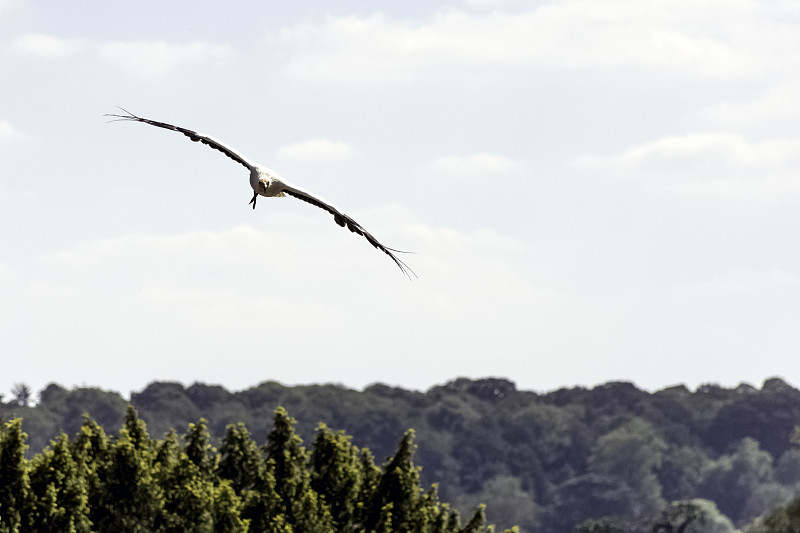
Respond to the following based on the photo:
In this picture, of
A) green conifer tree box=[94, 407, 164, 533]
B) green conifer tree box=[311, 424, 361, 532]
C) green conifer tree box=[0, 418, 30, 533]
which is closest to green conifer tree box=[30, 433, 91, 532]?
green conifer tree box=[0, 418, 30, 533]

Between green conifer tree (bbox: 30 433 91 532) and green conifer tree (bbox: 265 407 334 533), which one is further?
green conifer tree (bbox: 265 407 334 533)

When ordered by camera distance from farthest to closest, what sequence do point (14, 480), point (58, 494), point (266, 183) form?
point (58, 494)
point (14, 480)
point (266, 183)

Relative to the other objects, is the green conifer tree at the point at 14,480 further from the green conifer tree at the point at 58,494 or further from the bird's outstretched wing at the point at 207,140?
the bird's outstretched wing at the point at 207,140

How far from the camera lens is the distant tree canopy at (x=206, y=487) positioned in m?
59.6

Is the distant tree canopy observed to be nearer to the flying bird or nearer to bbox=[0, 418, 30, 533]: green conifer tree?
bbox=[0, 418, 30, 533]: green conifer tree

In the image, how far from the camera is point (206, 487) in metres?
65.1

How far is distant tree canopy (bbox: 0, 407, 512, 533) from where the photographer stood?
59.6m

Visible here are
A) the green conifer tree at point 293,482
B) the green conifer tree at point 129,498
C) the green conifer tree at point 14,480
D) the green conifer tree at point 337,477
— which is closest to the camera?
the green conifer tree at point 14,480

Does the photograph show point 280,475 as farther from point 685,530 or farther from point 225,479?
point 685,530

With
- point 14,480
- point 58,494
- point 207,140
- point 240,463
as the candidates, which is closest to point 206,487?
point 58,494

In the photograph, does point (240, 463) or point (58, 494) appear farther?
point (240, 463)

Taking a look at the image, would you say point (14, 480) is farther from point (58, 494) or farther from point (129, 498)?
point (129, 498)

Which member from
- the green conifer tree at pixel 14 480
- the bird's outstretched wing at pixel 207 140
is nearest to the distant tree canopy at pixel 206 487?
the green conifer tree at pixel 14 480

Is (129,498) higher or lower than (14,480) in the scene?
lower
